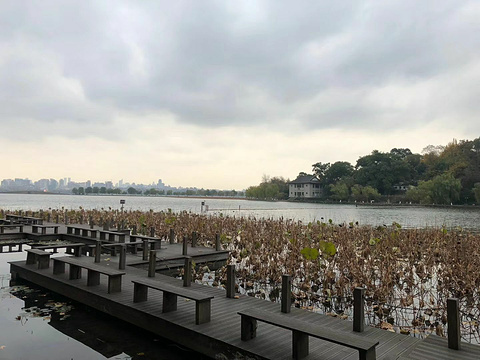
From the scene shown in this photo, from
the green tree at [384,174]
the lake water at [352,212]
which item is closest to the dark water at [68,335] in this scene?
the lake water at [352,212]

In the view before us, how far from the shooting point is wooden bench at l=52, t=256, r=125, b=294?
238 inches

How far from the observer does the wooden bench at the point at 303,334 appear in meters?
3.33

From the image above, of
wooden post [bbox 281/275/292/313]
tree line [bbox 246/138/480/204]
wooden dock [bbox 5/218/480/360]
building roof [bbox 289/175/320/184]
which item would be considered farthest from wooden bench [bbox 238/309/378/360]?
building roof [bbox 289/175/320/184]

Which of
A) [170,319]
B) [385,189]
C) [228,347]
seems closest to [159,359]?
[170,319]

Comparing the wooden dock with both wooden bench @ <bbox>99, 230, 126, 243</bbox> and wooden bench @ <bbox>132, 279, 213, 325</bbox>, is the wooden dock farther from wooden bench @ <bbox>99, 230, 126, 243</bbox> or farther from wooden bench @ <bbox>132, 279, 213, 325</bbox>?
wooden bench @ <bbox>99, 230, 126, 243</bbox>

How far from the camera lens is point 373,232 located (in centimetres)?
1445

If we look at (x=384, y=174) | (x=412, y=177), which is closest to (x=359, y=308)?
(x=384, y=174)

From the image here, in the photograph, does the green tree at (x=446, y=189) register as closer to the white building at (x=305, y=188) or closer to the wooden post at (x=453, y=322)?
the white building at (x=305, y=188)

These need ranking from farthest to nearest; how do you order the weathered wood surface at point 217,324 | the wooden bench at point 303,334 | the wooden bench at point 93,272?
the wooden bench at point 93,272
the weathered wood surface at point 217,324
the wooden bench at point 303,334

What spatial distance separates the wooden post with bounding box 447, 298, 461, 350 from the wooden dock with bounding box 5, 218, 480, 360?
0.08 metres

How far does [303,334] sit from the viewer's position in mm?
3699

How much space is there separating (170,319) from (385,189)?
82579mm

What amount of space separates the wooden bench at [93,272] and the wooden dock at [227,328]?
2.4 inches

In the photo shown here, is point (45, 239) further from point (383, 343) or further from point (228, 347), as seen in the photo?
point (383, 343)
